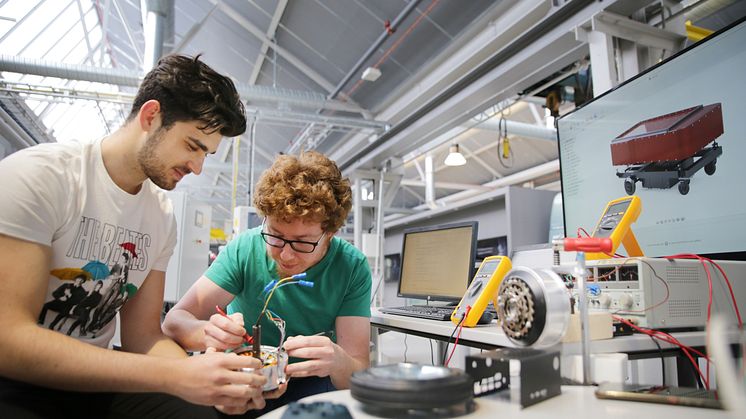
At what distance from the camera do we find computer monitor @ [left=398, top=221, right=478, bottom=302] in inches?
68.8

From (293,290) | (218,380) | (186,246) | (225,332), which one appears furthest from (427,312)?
(186,246)

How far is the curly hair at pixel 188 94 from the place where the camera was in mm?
1135

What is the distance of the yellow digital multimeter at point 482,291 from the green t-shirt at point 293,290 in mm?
300

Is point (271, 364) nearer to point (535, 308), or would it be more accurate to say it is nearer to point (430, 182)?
point (535, 308)

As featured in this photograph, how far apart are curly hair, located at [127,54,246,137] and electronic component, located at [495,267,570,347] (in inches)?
34.4

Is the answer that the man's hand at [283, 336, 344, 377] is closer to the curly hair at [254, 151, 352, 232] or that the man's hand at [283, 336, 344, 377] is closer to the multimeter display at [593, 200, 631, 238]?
the curly hair at [254, 151, 352, 232]

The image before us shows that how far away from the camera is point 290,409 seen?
1.71ft

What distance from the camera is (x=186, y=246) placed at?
3553 millimetres

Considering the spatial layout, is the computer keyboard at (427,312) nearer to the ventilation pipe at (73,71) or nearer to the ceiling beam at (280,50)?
the ventilation pipe at (73,71)

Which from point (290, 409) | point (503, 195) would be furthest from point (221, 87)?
point (503, 195)

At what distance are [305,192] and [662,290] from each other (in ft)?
3.14

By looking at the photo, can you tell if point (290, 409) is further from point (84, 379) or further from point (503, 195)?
point (503, 195)

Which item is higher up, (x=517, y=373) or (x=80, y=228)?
(x=80, y=228)

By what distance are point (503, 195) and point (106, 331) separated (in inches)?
94.1
